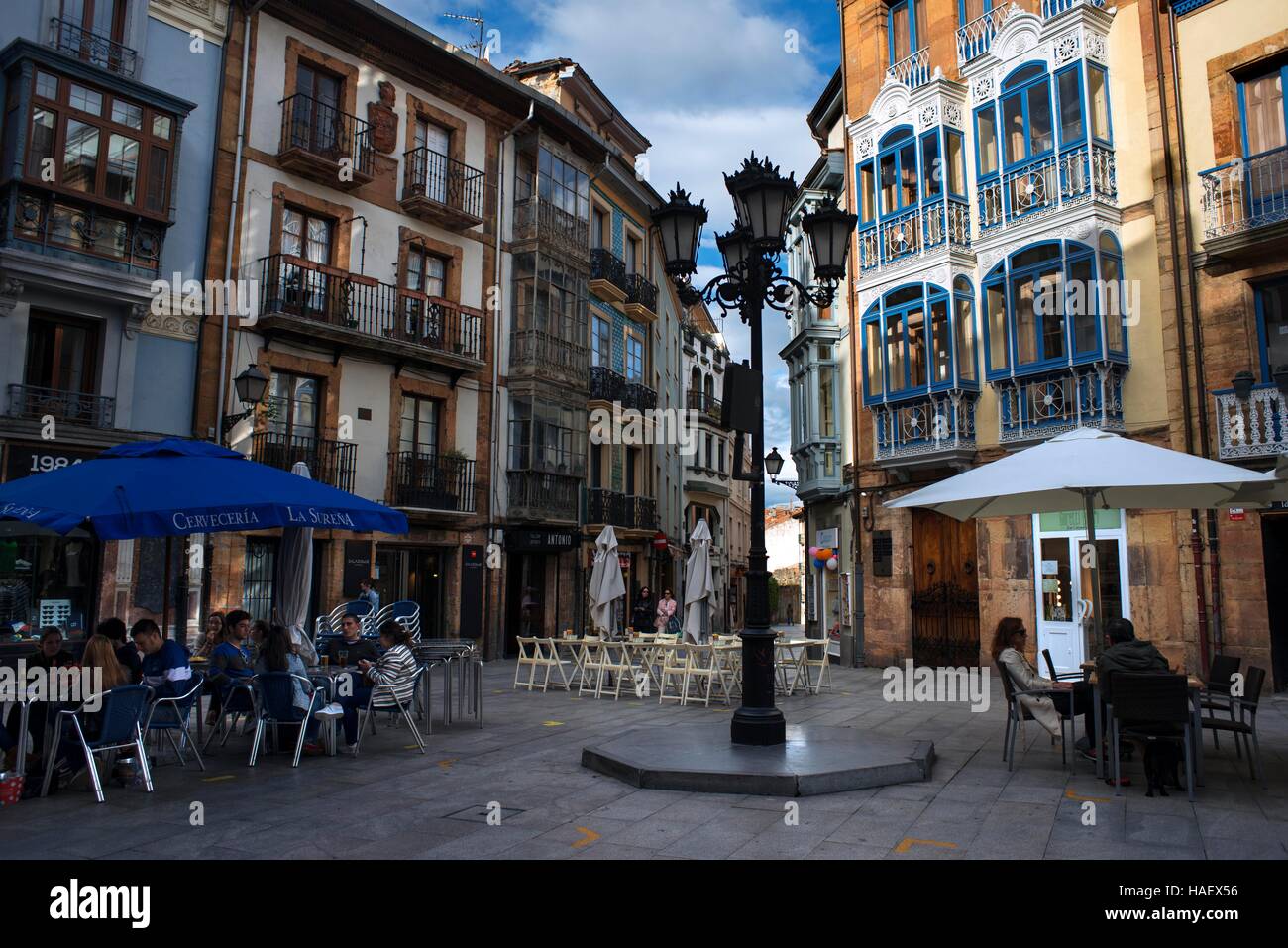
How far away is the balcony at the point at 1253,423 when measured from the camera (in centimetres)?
1377

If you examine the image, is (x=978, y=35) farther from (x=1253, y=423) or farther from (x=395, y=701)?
(x=395, y=701)

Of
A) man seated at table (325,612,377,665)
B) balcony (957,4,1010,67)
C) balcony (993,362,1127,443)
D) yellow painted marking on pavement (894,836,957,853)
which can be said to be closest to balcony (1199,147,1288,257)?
balcony (993,362,1127,443)

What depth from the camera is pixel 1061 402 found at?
16344mm

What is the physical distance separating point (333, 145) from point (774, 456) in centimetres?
1187

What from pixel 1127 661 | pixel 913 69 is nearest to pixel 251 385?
pixel 1127 661

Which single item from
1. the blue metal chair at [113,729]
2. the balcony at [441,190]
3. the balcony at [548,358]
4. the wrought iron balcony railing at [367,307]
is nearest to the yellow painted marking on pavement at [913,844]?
the blue metal chair at [113,729]

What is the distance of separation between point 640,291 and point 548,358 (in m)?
6.37

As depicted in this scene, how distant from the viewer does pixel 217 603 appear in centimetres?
1641

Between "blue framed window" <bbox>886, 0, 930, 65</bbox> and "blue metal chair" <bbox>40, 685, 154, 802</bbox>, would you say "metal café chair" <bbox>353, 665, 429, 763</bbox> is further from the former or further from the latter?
"blue framed window" <bbox>886, 0, 930, 65</bbox>

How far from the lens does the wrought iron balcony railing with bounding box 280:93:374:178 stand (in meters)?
18.3

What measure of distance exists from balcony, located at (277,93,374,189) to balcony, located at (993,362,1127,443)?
14.1 metres

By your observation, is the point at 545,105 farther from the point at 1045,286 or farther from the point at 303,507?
the point at 303,507

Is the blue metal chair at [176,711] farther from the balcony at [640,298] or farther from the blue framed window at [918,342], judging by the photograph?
the balcony at [640,298]
